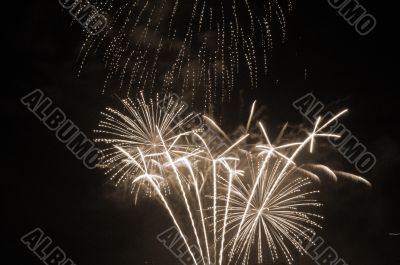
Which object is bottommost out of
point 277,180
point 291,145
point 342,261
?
point 277,180

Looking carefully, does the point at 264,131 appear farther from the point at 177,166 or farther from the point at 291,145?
the point at 177,166

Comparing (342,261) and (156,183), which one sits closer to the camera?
(156,183)

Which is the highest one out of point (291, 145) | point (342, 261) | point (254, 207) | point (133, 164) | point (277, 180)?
point (342, 261)

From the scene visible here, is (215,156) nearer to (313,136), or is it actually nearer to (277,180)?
(277,180)

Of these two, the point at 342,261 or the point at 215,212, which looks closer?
the point at 215,212

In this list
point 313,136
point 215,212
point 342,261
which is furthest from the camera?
point 342,261

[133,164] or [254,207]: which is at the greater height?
[254,207]

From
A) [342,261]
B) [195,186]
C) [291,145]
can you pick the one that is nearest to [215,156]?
[195,186]

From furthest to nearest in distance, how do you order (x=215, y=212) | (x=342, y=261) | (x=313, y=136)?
(x=342, y=261), (x=215, y=212), (x=313, y=136)

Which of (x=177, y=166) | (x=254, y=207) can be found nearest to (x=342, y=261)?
(x=254, y=207)
